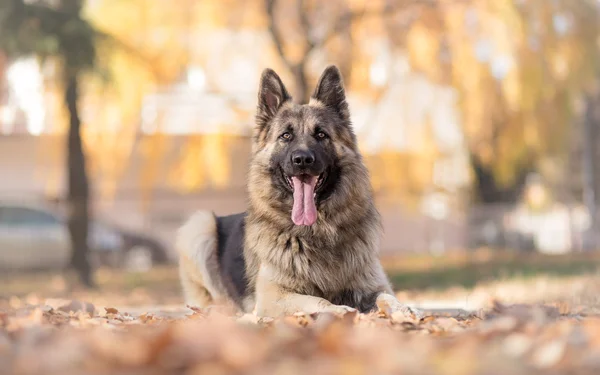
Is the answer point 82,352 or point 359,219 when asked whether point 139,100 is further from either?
point 82,352

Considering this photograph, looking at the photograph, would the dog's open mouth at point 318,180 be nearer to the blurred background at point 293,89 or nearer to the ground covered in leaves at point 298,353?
the ground covered in leaves at point 298,353

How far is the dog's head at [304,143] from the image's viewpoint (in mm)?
5866

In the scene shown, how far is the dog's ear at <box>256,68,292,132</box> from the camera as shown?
6402 millimetres

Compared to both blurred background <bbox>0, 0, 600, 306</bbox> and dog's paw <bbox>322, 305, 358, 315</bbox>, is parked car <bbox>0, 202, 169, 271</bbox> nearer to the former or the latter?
blurred background <bbox>0, 0, 600, 306</bbox>

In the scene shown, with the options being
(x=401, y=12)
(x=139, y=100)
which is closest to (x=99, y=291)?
(x=139, y=100)

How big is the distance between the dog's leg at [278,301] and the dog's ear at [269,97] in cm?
138

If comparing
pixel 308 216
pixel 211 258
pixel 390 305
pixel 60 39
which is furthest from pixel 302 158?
pixel 60 39

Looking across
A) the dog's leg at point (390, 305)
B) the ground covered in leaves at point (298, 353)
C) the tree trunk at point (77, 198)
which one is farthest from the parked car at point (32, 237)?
the ground covered in leaves at point (298, 353)

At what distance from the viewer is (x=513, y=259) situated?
2148 cm

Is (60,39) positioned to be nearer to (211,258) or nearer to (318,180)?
(211,258)

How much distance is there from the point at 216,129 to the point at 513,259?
9955 mm

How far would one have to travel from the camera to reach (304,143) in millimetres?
5902

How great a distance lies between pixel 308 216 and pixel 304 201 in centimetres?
13

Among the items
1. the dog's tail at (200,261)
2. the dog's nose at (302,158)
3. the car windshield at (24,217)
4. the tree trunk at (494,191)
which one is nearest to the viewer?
the dog's nose at (302,158)
